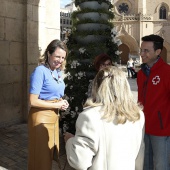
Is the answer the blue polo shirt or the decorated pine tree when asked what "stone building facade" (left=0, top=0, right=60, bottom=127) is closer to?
the decorated pine tree

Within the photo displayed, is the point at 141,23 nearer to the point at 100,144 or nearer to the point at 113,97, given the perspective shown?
the point at 113,97

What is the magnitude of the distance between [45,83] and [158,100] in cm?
126

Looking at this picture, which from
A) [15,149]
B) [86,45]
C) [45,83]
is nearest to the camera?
[45,83]

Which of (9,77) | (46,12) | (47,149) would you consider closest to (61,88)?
(47,149)

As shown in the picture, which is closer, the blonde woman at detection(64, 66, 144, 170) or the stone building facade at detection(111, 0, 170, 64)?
the blonde woman at detection(64, 66, 144, 170)

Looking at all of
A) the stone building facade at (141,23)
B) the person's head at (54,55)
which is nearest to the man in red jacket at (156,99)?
the person's head at (54,55)

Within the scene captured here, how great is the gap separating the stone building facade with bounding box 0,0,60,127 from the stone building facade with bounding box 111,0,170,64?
3829 cm

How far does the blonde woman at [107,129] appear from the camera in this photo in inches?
71.6

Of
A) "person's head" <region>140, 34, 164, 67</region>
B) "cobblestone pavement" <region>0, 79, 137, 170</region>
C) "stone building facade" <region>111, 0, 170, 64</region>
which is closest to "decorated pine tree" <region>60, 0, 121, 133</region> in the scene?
"cobblestone pavement" <region>0, 79, 137, 170</region>

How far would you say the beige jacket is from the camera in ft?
5.93

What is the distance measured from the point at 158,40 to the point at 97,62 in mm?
1079

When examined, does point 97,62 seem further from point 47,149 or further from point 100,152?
point 100,152

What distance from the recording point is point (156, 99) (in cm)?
293

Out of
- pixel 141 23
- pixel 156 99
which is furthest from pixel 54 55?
pixel 141 23
